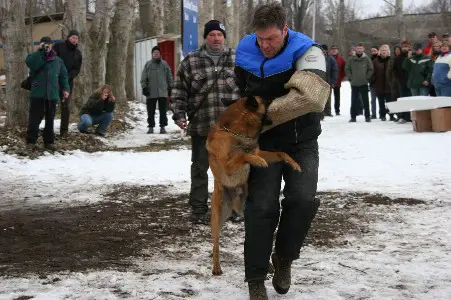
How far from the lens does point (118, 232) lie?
5.45 metres

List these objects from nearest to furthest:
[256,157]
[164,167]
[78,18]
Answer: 1. [256,157]
2. [164,167]
3. [78,18]

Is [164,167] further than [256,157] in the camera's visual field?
Yes

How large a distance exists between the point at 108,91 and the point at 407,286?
10.4 m

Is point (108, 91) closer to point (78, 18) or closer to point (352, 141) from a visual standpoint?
point (78, 18)

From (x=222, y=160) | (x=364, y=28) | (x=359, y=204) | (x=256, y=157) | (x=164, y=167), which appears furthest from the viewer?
(x=364, y=28)

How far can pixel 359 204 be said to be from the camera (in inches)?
258

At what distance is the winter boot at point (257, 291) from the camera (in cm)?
351

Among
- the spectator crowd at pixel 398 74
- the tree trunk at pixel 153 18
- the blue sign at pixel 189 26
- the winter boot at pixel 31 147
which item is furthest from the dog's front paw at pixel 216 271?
the tree trunk at pixel 153 18

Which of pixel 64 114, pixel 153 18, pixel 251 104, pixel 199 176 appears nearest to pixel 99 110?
pixel 64 114

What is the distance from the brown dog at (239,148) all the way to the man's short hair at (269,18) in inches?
16.8

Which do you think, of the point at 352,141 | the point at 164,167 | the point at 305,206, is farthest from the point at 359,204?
the point at 352,141

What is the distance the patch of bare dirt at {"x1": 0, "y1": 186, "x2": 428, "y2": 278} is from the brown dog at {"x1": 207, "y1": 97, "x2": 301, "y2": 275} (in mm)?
960

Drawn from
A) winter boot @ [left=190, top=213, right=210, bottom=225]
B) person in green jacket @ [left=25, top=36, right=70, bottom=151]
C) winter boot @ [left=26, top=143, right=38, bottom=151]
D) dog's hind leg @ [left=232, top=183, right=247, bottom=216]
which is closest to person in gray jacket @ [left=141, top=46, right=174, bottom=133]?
person in green jacket @ [left=25, top=36, right=70, bottom=151]

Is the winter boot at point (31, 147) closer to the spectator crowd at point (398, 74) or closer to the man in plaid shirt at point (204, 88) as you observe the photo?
the man in plaid shirt at point (204, 88)
